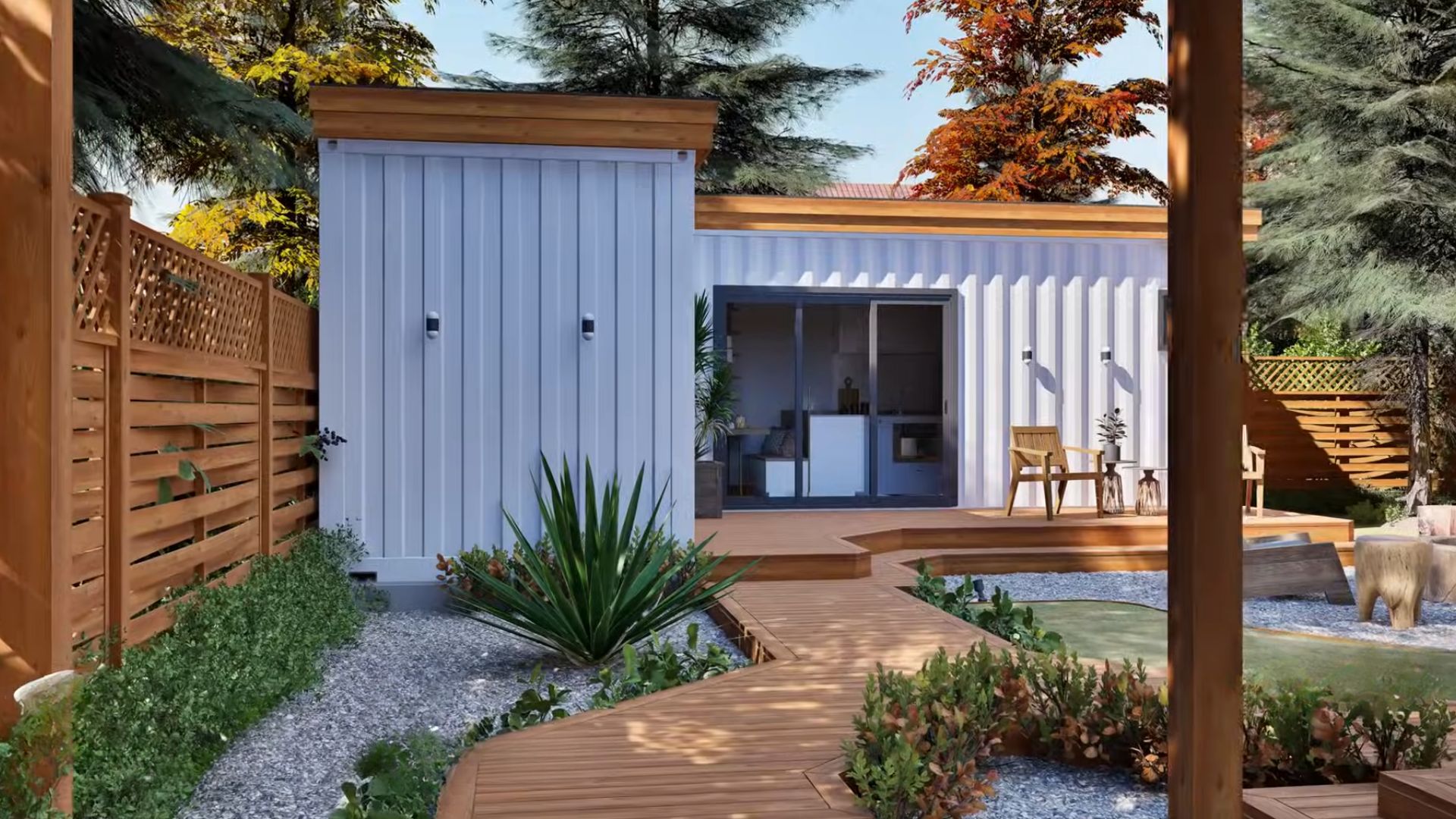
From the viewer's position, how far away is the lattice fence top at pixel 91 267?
3.54m

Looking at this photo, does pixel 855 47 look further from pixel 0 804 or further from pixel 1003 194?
pixel 0 804

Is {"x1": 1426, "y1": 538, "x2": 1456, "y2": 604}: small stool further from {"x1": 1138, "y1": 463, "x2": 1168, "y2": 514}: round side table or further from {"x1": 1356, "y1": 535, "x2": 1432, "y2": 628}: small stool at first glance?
{"x1": 1138, "y1": 463, "x2": 1168, "y2": 514}: round side table

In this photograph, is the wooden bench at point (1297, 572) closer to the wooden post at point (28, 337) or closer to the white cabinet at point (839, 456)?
the white cabinet at point (839, 456)

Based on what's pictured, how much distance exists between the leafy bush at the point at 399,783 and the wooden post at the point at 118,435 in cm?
117

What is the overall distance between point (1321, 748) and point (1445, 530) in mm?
6123

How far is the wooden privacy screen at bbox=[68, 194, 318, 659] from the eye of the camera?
3605mm

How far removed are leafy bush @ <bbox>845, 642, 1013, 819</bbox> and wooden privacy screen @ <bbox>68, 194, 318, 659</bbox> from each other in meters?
2.25

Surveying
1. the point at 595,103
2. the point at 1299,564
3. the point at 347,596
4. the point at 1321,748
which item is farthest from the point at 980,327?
the point at 1321,748

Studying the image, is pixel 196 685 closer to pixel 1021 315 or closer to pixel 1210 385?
pixel 1210 385

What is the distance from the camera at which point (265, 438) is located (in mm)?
5629

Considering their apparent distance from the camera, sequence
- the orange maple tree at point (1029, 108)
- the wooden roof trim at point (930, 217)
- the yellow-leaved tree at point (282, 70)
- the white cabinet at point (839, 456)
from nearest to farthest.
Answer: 1. the wooden roof trim at point (930, 217)
2. the white cabinet at point (839, 456)
3. the yellow-leaved tree at point (282, 70)
4. the orange maple tree at point (1029, 108)

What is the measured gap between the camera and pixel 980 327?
396 inches

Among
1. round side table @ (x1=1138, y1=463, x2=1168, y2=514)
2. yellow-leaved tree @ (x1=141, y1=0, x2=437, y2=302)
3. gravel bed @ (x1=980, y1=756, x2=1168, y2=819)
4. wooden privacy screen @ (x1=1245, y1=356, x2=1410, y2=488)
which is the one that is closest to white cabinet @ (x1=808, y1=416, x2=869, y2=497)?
round side table @ (x1=1138, y1=463, x2=1168, y2=514)

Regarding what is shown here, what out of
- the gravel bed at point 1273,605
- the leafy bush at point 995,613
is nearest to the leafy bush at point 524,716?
the leafy bush at point 995,613
